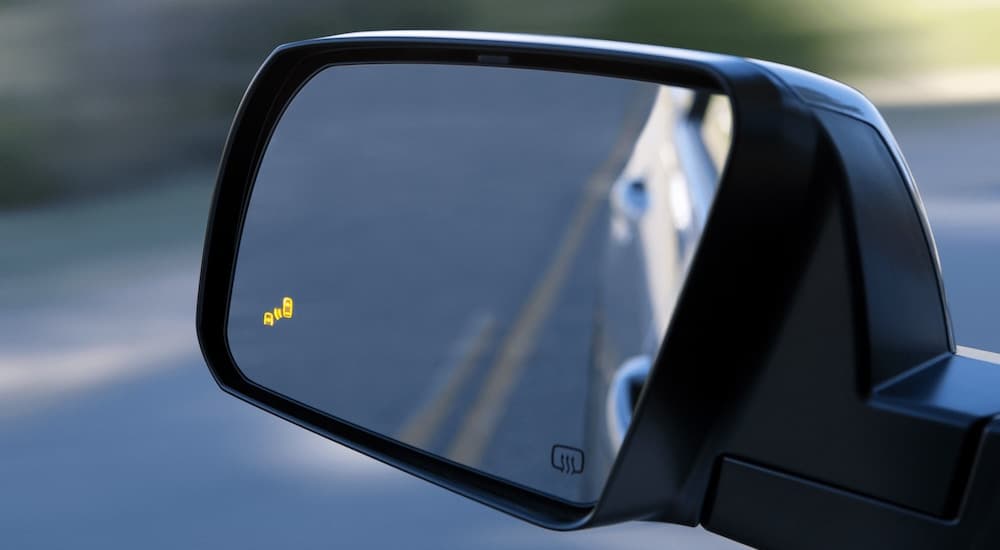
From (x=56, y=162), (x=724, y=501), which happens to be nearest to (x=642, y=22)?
(x=56, y=162)

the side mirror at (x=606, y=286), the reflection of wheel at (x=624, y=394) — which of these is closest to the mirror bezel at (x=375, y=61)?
the side mirror at (x=606, y=286)

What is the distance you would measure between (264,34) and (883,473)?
10366 mm

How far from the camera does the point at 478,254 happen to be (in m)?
1.73

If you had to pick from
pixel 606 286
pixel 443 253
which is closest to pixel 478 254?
pixel 443 253

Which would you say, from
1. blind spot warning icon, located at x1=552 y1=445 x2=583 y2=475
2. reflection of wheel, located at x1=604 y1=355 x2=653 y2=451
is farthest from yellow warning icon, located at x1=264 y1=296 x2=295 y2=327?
reflection of wheel, located at x1=604 y1=355 x2=653 y2=451

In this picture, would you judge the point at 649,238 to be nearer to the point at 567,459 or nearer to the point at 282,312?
the point at 567,459

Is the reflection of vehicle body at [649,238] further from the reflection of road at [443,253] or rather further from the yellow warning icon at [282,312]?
the yellow warning icon at [282,312]

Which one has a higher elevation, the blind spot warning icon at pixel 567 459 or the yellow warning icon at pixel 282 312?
the blind spot warning icon at pixel 567 459

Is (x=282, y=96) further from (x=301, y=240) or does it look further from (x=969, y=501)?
(x=969, y=501)

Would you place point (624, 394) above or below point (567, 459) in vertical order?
above

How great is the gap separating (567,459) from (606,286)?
0.22m

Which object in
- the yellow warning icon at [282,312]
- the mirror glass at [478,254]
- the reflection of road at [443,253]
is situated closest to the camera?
the mirror glass at [478,254]

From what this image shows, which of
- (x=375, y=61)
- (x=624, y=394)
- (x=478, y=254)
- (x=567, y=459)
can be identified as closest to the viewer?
(x=624, y=394)

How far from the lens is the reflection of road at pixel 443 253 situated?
4.98 ft
